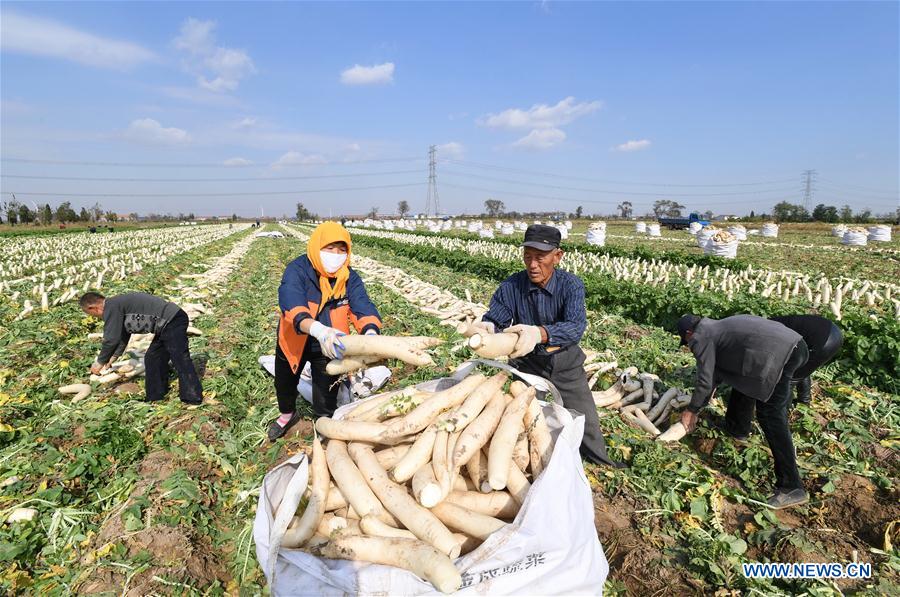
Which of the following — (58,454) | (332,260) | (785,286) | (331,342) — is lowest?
(58,454)

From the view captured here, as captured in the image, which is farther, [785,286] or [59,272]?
[59,272]

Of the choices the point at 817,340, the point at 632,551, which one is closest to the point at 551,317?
the point at 632,551

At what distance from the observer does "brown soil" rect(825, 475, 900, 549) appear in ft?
11.3

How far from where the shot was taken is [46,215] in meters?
70.8

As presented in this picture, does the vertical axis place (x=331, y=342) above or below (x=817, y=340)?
above

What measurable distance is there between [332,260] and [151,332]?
326cm

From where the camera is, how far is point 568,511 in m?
2.21

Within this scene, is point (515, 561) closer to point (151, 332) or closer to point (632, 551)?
point (632, 551)

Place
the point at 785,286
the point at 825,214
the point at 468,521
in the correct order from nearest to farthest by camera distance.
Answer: the point at 468,521 → the point at 785,286 → the point at 825,214

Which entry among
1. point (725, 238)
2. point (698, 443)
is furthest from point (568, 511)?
point (725, 238)

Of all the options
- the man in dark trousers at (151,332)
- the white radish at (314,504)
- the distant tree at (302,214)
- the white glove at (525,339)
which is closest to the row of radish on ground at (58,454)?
the man in dark trousers at (151,332)

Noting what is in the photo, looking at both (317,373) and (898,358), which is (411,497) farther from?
(898,358)

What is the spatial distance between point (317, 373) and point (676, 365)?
17.3 feet

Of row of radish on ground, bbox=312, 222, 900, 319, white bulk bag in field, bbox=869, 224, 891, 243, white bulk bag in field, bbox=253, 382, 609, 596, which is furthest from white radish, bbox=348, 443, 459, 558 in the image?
white bulk bag in field, bbox=869, 224, 891, 243
